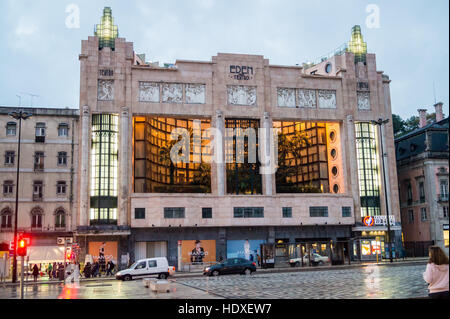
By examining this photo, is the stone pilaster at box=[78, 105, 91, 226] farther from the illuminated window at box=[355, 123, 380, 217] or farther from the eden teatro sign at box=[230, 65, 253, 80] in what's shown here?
the illuminated window at box=[355, 123, 380, 217]

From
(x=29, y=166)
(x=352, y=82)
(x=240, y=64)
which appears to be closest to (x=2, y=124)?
(x=29, y=166)

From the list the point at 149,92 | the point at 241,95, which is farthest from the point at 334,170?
the point at 149,92

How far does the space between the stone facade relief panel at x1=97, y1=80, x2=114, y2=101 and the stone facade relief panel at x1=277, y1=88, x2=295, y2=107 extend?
20295 millimetres

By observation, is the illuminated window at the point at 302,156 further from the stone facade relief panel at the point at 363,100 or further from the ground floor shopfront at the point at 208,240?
the ground floor shopfront at the point at 208,240

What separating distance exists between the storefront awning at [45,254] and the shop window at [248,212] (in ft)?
64.5

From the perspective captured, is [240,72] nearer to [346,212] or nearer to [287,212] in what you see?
[287,212]

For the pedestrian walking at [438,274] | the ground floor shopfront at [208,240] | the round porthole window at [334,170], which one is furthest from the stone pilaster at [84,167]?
the pedestrian walking at [438,274]

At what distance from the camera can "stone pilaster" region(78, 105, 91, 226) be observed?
52.8m

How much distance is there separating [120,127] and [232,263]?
935 inches

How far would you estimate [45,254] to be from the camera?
51.2m

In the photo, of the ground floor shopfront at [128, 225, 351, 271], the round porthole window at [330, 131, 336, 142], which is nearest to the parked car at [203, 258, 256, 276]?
the ground floor shopfront at [128, 225, 351, 271]

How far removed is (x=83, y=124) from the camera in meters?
54.7

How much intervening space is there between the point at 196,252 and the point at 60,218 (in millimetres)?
15433
